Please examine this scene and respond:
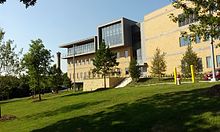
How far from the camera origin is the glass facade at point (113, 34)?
74.1m

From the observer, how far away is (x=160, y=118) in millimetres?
10797

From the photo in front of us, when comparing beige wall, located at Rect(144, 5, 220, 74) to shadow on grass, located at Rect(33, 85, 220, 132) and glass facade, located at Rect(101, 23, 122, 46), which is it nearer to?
glass facade, located at Rect(101, 23, 122, 46)

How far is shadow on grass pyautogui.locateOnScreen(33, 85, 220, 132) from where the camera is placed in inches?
376

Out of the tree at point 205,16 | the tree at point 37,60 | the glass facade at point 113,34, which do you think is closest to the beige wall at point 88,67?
the glass facade at point 113,34

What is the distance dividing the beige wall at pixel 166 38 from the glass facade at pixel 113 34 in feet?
26.5

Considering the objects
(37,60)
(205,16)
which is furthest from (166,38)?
(205,16)

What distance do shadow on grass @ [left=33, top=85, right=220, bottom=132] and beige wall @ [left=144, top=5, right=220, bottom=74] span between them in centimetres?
4356

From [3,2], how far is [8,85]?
1665 cm

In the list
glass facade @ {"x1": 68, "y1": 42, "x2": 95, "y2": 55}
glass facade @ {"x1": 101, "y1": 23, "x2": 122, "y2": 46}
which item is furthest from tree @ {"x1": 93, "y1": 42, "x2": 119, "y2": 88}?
glass facade @ {"x1": 68, "y1": 42, "x2": 95, "y2": 55}

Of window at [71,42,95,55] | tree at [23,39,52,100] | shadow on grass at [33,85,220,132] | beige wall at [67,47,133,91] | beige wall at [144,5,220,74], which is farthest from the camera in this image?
window at [71,42,95,55]

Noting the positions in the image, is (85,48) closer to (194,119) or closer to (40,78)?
(40,78)

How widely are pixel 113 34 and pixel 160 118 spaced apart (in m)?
65.7

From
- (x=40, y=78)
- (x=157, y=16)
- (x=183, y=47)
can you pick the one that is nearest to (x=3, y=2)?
(x=40, y=78)

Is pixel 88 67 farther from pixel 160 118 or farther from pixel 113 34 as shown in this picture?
pixel 160 118
